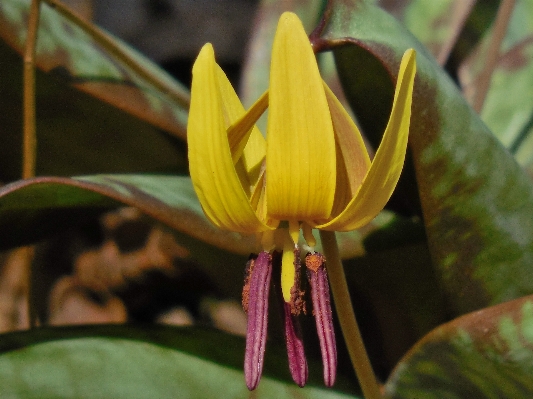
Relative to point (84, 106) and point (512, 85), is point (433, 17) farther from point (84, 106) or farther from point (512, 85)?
point (84, 106)

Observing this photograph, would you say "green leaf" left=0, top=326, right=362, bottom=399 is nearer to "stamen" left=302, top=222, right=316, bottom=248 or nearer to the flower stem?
the flower stem

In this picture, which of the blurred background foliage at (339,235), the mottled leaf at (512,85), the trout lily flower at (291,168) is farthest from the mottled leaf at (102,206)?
the mottled leaf at (512,85)

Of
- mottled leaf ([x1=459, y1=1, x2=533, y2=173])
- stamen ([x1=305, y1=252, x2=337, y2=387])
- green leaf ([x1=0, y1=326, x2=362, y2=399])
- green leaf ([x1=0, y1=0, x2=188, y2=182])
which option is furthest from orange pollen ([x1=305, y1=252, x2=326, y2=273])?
mottled leaf ([x1=459, y1=1, x2=533, y2=173])

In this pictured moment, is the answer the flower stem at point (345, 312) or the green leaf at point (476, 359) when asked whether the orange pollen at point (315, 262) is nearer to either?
the flower stem at point (345, 312)

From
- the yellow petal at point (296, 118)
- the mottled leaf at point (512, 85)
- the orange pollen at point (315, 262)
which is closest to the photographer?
the yellow petal at point (296, 118)

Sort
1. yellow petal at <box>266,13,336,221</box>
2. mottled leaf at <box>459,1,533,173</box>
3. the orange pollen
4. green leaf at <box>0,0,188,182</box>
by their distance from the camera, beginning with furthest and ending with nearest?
mottled leaf at <box>459,1,533,173</box>
green leaf at <box>0,0,188,182</box>
the orange pollen
yellow petal at <box>266,13,336,221</box>

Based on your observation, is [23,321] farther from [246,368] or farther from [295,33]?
[295,33]

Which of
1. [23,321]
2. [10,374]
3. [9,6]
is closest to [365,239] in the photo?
[10,374]
